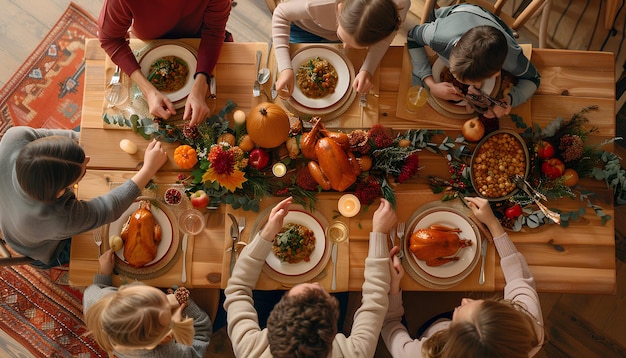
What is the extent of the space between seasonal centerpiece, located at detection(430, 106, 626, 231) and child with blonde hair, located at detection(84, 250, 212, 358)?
1067 millimetres

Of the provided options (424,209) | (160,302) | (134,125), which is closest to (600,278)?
(424,209)

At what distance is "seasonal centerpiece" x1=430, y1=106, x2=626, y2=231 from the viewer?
170 centimetres

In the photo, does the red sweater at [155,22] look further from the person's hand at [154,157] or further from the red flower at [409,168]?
the red flower at [409,168]

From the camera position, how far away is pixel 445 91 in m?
1.72

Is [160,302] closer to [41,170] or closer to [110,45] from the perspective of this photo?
[41,170]

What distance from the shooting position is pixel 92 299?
5.31ft

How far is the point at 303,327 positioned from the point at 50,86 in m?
2.23

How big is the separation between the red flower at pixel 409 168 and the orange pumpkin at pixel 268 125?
456 mm

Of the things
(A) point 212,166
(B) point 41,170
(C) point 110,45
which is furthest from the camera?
(C) point 110,45

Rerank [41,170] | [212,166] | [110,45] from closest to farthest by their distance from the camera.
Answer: [41,170], [212,166], [110,45]

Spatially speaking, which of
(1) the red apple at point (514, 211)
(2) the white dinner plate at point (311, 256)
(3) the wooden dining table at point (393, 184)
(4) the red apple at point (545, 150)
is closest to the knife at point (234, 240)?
(3) the wooden dining table at point (393, 184)

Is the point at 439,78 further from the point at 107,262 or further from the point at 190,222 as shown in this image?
the point at 107,262

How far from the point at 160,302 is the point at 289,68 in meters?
0.96

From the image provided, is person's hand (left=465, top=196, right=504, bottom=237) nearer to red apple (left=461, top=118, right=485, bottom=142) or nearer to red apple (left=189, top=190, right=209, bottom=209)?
red apple (left=461, top=118, right=485, bottom=142)
